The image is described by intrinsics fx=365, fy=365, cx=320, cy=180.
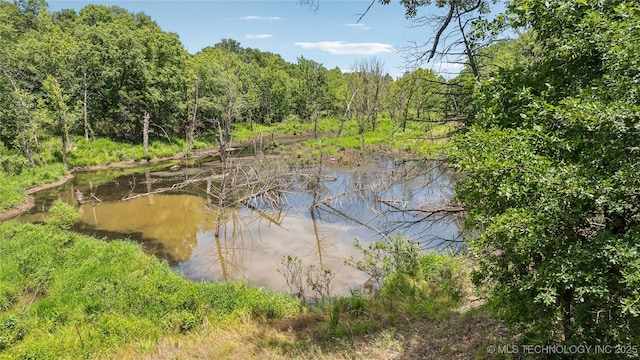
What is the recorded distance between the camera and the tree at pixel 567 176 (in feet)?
10.5

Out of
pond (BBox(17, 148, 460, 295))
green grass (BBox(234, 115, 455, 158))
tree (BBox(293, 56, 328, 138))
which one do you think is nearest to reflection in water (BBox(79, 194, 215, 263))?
pond (BBox(17, 148, 460, 295))

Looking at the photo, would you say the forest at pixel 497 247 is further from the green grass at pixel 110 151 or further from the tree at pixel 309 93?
the tree at pixel 309 93

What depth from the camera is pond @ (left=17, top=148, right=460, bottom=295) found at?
1356 cm

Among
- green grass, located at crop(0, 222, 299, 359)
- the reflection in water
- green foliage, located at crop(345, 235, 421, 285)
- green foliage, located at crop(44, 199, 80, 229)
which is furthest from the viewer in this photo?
the reflection in water

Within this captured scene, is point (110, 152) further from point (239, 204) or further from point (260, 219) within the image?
point (260, 219)

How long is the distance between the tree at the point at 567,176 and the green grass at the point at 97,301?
22.5ft

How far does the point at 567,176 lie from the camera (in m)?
3.46

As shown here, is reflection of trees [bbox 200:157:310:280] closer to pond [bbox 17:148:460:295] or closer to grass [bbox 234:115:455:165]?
pond [bbox 17:148:460:295]

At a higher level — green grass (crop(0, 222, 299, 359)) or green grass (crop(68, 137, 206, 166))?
green grass (crop(68, 137, 206, 166))

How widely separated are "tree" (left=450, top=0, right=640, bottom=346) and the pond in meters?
3.91

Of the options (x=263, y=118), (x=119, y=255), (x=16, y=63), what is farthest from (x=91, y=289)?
(x=263, y=118)

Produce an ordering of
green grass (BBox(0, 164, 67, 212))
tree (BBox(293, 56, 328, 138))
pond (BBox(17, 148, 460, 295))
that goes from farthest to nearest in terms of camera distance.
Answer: tree (BBox(293, 56, 328, 138))
green grass (BBox(0, 164, 67, 212))
pond (BBox(17, 148, 460, 295))

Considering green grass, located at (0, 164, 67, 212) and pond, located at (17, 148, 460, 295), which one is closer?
pond, located at (17, 148, 460, 295)

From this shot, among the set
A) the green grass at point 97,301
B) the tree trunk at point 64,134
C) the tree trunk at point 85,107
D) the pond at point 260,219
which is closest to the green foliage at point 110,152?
the tree trunk at point 85,107
